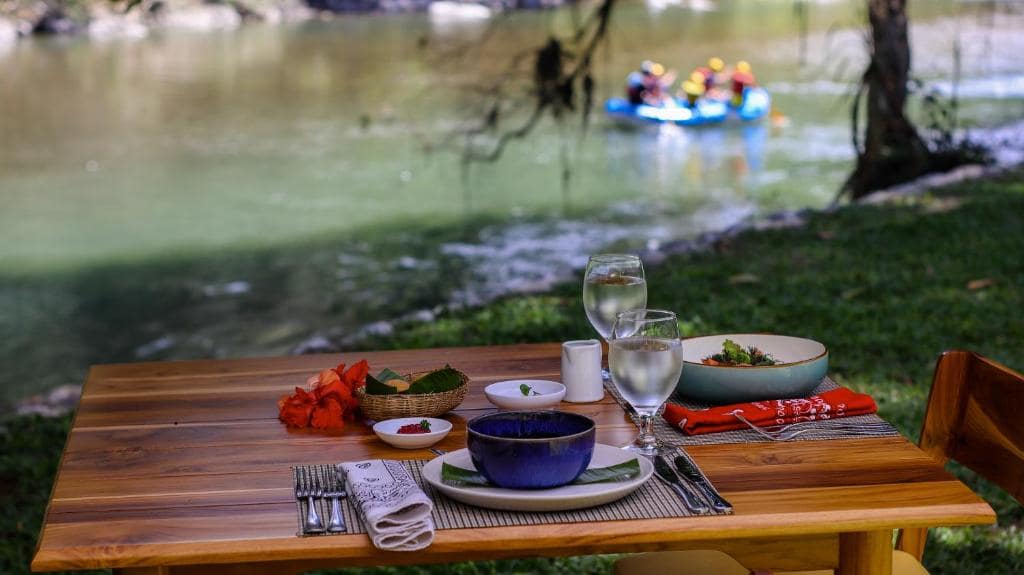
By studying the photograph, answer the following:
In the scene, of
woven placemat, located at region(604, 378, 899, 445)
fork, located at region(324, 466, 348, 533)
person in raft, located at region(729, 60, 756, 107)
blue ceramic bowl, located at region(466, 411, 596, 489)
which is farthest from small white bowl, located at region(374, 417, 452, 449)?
person in raft, located at region(729, 60, 756, 107)

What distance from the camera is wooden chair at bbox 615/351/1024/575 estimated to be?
2.03m

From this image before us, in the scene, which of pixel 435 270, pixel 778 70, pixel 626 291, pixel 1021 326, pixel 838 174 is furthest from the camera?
pixel 778 70

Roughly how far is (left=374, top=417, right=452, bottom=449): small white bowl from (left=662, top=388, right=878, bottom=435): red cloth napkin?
38 cm

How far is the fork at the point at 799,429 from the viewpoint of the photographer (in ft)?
6.32

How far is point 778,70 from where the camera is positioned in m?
24.0

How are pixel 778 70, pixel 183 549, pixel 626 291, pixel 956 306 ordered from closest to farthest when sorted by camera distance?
pixel 183 549
pixel 626 291
pixel 956 306
pixel 778 70

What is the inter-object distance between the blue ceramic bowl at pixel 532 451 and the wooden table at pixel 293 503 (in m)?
0.09

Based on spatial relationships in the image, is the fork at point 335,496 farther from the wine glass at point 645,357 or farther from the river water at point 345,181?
the river water at point 345,181

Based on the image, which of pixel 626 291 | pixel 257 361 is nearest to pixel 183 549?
pixel 626 291

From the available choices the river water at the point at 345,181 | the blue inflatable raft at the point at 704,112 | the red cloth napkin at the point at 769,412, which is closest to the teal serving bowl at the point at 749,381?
the red cloth napkin at the point at 769,412

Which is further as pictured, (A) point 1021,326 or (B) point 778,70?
(B) point 778,70

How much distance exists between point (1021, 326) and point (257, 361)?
399cm

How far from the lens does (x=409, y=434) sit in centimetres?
191

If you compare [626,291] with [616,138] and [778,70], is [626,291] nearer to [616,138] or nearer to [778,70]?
[616,138]
